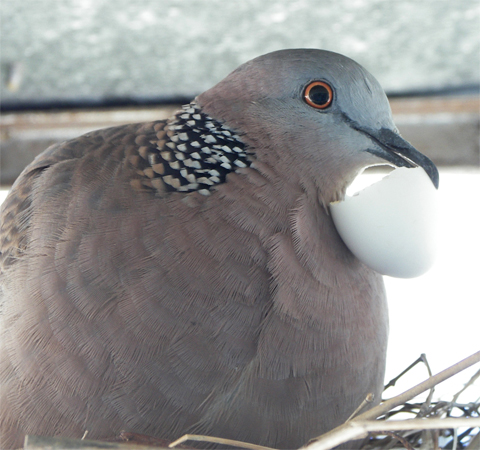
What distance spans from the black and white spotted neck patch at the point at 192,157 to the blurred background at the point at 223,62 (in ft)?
2.53

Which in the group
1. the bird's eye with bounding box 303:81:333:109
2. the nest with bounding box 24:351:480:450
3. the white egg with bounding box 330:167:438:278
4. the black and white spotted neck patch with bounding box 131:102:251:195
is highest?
the bird's eye with bounding box 303:81:333:109

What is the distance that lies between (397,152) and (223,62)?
129 cm

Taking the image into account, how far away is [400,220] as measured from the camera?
1107 millimetres

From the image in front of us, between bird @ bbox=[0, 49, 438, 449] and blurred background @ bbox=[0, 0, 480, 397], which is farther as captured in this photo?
blurred background @ bbox=[0, 0, 480, 397]

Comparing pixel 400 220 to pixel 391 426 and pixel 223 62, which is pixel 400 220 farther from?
pixel 223 62

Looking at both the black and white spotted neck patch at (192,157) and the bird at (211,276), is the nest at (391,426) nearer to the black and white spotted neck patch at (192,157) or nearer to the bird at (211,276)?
the bird at (211,276)

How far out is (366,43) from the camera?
219cm

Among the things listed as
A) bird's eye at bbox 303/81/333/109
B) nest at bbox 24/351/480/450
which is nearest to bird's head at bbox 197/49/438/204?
bird's eye at bbox 303/81/333/109

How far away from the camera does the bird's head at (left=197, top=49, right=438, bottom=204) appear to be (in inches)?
50.0

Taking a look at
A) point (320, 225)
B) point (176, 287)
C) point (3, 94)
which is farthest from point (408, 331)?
point (3, 94)

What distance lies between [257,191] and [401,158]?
303 mm

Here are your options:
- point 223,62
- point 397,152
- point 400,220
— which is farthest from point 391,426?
point 223,62

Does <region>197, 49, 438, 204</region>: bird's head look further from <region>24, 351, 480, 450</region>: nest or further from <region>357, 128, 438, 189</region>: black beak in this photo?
<region>24, 351, 480, 450</region>: nest

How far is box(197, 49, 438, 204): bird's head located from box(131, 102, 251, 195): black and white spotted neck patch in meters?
0.04
